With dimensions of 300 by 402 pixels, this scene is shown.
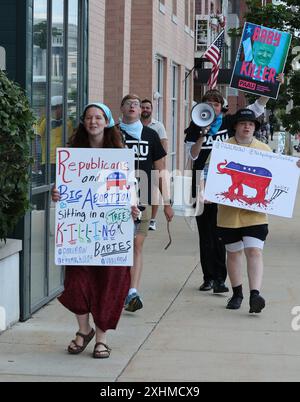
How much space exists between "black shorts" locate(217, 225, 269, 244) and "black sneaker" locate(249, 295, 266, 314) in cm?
54

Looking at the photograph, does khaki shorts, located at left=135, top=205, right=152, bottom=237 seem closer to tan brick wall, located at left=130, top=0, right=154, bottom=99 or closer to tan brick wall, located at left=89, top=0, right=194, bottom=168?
tan brick wall, located at left=89, top=0, right=194, bottom=168

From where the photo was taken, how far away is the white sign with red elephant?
27.5 feet

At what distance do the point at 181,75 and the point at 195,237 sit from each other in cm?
1226

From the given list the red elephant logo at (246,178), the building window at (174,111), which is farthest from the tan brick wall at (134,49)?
the red elephant logo at (246,178)

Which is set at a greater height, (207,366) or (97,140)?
(97,140)

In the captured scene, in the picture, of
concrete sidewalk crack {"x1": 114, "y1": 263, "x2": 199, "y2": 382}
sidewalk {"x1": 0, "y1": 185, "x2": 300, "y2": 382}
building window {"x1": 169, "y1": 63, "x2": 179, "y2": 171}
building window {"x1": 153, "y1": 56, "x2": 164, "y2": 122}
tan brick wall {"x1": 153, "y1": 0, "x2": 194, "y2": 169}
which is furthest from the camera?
building window {"x1": 169, "y1": 63, "x2": 179, "y2": 171}

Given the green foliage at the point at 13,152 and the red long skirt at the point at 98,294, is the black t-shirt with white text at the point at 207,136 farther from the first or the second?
the red long skirt at the point at 98,294

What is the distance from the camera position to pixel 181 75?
86.3ft

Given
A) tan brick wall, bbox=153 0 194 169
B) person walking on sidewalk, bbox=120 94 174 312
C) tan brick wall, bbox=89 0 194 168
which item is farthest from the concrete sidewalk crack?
tan brick wall, bbox=153 0 194 169

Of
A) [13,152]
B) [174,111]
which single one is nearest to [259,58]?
[13,152]

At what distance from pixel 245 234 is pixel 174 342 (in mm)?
1517

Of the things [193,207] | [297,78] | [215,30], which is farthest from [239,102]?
[193,207]

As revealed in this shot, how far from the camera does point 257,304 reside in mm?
8180
